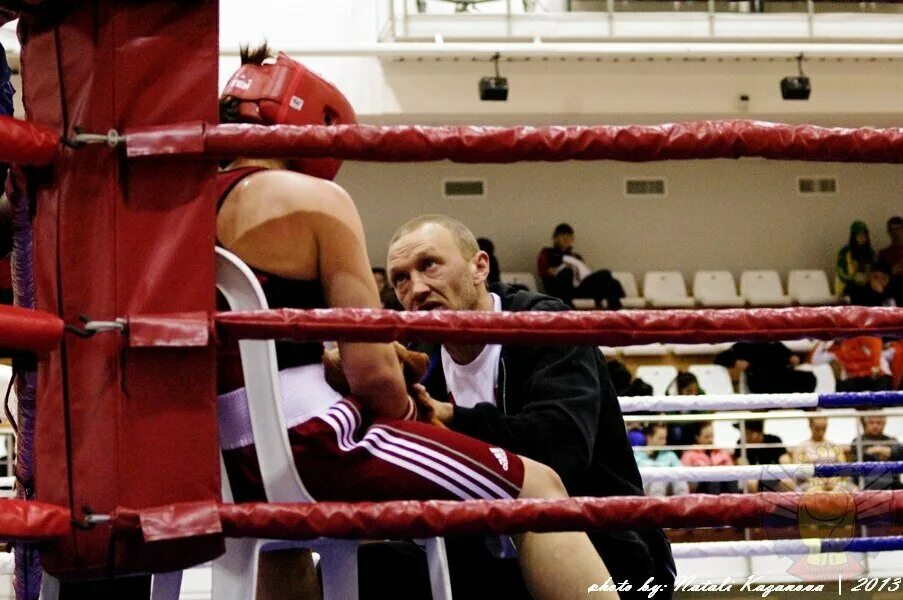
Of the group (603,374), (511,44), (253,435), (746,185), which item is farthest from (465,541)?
(746,185)

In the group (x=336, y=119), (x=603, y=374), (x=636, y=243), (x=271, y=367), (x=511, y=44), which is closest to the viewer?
(x=271, y=367)

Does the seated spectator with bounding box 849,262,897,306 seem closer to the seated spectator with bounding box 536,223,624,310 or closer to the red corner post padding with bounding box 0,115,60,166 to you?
the seated spectator with bounding box 536,223,624,310

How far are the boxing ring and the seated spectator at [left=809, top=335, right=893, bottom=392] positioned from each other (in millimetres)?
5726

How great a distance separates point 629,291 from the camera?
30.3 ft

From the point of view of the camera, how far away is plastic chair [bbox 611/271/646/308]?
29.4 feet

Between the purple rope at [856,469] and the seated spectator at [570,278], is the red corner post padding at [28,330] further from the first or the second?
the seated spectator at [570,278]

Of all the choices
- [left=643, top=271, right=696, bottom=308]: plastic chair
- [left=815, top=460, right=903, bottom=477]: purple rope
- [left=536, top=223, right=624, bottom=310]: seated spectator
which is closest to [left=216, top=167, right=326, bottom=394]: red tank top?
[left=815, top=460, right=903, bottom=477]: purple rope

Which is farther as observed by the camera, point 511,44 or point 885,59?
point 885,59

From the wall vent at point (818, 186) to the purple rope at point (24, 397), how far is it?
945 centimetres

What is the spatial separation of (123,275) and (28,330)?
134 millimetres

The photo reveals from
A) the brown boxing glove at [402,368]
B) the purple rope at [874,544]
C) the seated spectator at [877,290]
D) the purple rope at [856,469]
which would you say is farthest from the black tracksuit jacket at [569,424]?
the seated spectator at [877,290]

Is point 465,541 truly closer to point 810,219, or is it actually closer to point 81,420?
point 81,420

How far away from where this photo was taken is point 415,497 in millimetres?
1433

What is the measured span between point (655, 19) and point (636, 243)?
232 centimetres
